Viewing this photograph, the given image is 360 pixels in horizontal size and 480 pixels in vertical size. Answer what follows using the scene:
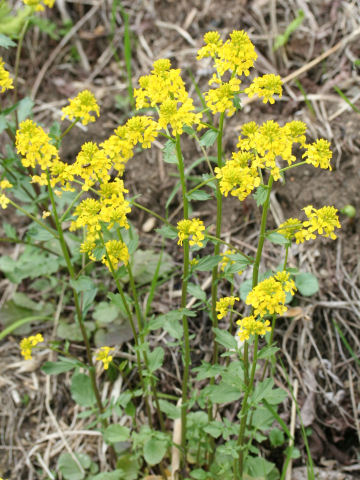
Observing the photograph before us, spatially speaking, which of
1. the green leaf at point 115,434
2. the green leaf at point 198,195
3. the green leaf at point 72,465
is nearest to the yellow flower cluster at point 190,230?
the green leaf at point 198,195

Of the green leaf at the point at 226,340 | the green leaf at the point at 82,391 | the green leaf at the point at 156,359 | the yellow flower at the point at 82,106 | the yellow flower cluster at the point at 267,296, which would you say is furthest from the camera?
the green leaf at the point at 82,391

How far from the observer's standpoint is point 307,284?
3.33 metres

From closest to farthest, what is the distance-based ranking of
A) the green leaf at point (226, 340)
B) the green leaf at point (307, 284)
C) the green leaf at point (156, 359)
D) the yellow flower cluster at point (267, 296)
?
the yellow flower cluster at point (267, 296) < the green leaf at point (226, 340) < the green leaf at point (156, 359) < the green leaf at point (307, 284)

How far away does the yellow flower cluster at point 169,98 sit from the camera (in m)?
2.14

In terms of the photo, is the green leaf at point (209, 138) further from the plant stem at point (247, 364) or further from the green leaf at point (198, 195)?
the plant stem at point (247, 364)

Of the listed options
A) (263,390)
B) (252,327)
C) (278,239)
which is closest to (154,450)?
(263,390)

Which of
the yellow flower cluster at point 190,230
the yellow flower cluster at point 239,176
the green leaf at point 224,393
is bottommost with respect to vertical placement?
the green leaf at point 224,393

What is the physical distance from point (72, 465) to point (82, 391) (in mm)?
524

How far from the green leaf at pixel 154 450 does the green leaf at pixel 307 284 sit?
1264mm

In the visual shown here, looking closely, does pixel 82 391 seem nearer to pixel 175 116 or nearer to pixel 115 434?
pixel 115 434

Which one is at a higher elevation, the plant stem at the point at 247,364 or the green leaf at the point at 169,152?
the green leaf at the point at 169,152

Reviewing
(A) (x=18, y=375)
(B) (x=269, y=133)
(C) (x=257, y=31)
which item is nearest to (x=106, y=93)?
(C) (x=257, y=31)

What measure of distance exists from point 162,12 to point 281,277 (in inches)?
143

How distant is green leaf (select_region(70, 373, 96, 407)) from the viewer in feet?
10.2
